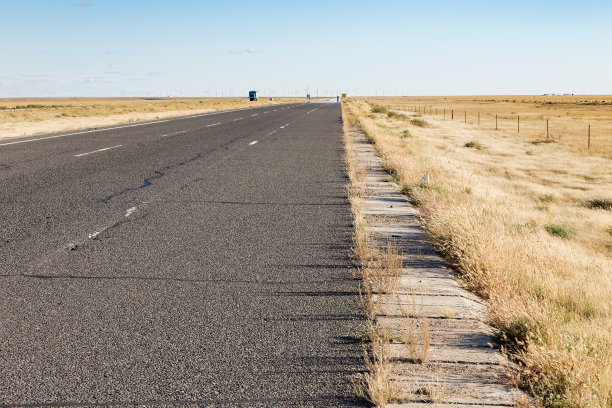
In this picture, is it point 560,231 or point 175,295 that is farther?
point 560,231

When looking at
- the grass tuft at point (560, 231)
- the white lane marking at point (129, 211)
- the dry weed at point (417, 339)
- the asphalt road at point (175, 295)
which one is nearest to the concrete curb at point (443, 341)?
the dry weed at point (417, 339)

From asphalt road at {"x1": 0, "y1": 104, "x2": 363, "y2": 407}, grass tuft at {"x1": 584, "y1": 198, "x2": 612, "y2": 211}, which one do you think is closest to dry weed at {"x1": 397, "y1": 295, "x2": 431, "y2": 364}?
asphalt road at {"x1": 0, "y1": 104, "x2": 363, "y2": 407}

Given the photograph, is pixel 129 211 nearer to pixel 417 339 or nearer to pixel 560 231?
pixel 417 339

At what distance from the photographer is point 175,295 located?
167 inches

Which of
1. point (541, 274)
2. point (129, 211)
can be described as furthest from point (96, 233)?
point (541, 274)

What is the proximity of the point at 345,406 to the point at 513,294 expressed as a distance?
2.11 m

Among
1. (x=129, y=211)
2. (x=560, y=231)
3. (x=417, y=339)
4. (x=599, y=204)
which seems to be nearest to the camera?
(x=417, y=339)

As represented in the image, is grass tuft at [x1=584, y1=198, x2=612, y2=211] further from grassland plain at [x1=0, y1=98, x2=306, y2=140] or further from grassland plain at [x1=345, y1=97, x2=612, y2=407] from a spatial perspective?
grassland plain at [x1=0, y1=98, x2=306, y2=140]

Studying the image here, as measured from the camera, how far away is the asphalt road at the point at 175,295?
2941mm

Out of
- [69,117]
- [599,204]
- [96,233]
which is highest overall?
[69,117]

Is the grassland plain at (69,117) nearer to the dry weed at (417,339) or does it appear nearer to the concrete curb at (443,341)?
the concrete curb at (443,341)

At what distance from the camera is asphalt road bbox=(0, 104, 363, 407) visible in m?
2.94

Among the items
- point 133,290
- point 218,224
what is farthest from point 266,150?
point 133,290

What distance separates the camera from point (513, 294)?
13.7 ft
